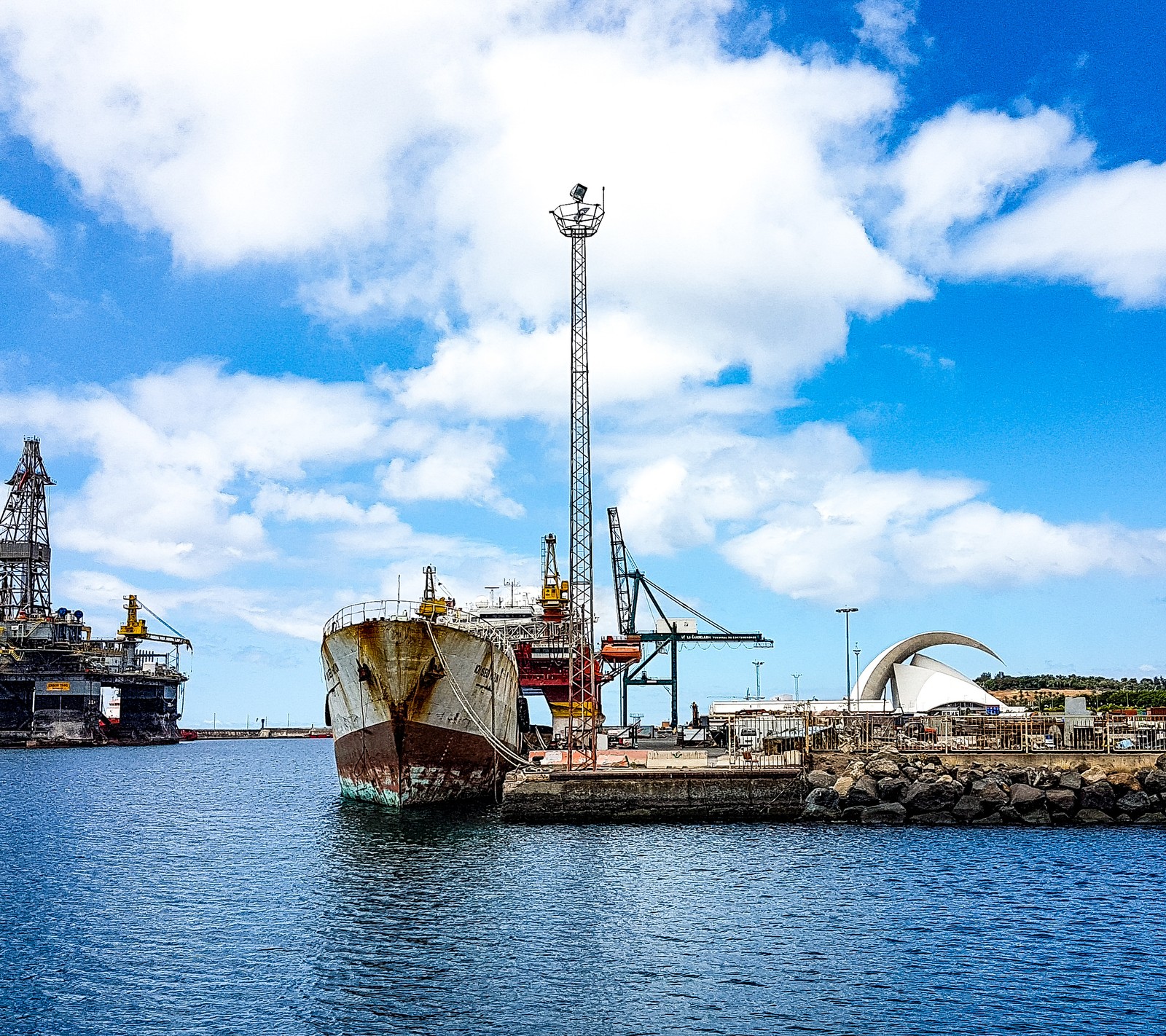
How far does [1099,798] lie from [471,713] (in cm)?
3153

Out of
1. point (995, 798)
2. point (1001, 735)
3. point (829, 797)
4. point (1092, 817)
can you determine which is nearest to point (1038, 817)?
point (995, 798)

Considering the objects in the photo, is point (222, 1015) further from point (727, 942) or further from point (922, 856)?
point (922, 856)

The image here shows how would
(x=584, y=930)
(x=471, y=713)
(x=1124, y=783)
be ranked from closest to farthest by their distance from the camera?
(x=584, y=930), (x=1124, y=783), (x=471, y=713)

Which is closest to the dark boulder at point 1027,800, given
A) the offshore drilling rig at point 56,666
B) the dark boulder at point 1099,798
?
the dark boulder at point 1099,798

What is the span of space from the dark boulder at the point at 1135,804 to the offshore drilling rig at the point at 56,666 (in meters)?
144

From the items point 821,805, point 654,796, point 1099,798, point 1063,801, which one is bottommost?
point 821,805

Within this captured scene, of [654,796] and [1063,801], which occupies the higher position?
[654,796]

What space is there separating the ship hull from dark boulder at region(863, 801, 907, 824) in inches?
797

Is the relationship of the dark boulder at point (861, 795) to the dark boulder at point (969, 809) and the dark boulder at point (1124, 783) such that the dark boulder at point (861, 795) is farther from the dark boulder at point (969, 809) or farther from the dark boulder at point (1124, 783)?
the dark boulder at point (1124, 783)

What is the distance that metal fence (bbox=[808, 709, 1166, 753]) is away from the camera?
60.1m

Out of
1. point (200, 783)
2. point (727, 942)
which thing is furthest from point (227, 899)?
point (200, 783)

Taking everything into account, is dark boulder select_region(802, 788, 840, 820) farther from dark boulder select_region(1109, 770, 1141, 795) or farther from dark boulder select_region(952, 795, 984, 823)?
dark boulder select_region(1109, 770, 1141, 795)

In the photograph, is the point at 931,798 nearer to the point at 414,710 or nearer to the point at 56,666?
the point at 414,710

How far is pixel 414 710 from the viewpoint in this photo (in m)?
52.4
